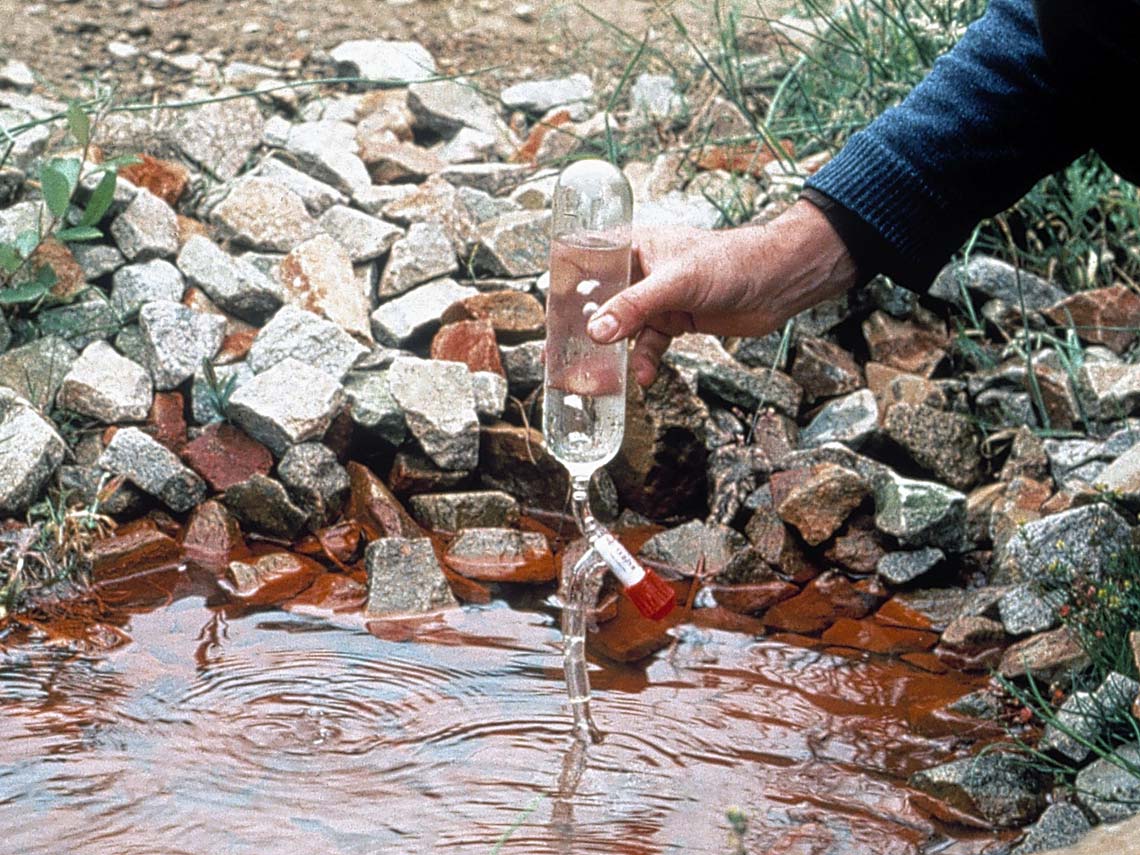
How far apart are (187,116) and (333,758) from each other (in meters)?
2.45

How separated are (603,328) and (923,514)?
3.62 ft

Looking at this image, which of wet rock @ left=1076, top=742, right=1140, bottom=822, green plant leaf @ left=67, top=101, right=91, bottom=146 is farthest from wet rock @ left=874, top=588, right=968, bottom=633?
green plant leaf @ left=67, top=101, right=91, bottom=146

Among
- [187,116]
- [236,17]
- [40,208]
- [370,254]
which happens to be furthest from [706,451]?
[236,17]

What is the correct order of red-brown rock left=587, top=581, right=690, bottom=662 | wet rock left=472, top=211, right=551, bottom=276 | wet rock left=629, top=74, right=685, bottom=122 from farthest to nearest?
wet rock left=629, top=74, right=685, bottom=122
wet rock left=472, top=211, right=551, bottom=276
red-brown rock left=587, top=581, right=690, bottom=662

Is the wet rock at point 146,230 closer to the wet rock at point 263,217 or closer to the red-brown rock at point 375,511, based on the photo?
the wet rock at point 263,217

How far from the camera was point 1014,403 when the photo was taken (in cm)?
341

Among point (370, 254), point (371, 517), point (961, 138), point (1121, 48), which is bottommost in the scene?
point (371, 517)

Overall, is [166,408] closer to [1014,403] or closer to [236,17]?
[1014,403]

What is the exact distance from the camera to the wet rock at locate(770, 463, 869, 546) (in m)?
3.13

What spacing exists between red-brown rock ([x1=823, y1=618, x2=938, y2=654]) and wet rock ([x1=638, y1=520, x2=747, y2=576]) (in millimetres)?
282

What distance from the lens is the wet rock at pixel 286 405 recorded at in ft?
10.4

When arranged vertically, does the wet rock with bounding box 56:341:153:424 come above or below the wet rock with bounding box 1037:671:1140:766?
above

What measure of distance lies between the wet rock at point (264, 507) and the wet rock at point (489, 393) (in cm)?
47

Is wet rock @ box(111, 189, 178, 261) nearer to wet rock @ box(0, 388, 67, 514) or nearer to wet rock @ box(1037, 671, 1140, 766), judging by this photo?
wet rock @ box(0, 388, 67, 514)
